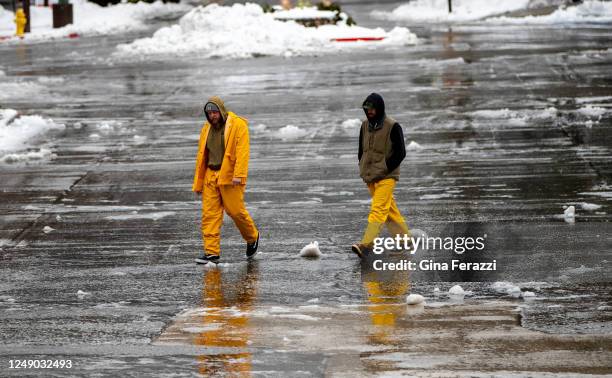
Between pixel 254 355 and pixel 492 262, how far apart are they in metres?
3.48

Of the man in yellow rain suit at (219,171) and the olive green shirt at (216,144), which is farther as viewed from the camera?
the olive green shirt at (216,144)

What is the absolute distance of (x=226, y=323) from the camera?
30.5 ft

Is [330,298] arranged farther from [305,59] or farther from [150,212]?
[305,59]

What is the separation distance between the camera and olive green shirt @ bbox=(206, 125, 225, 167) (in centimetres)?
1146

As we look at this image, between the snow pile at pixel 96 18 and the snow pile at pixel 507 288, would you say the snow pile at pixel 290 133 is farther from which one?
the snow pile at pixel 96 18

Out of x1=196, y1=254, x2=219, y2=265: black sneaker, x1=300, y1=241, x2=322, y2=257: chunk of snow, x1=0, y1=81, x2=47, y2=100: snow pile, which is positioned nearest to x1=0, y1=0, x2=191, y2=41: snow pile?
x1=0, y1=81, x2=47, y2=100: snow pile

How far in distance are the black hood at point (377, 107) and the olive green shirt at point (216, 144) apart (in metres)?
1.46

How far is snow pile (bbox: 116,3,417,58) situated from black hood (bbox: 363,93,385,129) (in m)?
20.9

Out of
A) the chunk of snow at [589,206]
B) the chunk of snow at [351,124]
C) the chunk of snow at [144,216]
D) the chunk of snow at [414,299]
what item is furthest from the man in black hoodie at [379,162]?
the chunk of snow at [351,124]

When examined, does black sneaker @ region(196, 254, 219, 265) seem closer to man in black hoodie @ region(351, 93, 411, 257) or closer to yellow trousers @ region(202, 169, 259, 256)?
yellow trousers @ region(202, 169, 259, 256)

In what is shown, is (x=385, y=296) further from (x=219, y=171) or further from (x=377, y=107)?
(x=219, y=171)

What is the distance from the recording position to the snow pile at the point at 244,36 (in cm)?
3328

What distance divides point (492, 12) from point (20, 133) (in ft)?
→ 105

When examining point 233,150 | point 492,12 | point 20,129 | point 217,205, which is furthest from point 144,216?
point 492,12
